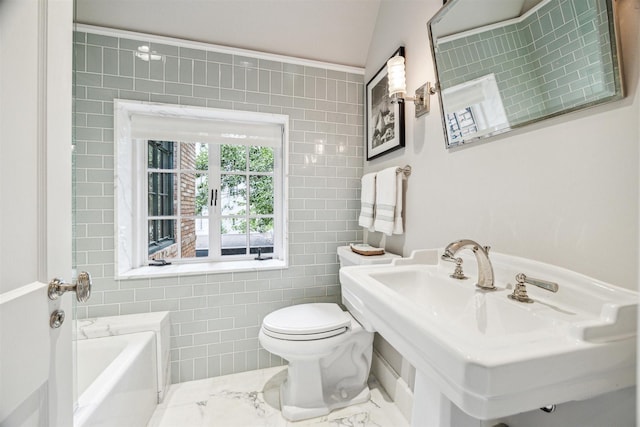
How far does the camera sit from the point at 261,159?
221 centimetres

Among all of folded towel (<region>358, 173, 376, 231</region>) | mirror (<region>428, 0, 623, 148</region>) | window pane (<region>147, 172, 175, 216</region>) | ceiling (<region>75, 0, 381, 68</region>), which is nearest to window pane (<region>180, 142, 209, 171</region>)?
window pane (<region>147, 172, 175, 216</region>)

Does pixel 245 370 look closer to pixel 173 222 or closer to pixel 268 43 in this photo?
pixel 173 222

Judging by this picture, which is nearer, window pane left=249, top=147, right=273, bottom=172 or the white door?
the white door

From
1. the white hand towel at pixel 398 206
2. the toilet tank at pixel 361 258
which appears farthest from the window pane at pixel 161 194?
the white hand towel at pixel 398 206

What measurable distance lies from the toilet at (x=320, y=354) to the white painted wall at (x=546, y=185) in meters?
0.51

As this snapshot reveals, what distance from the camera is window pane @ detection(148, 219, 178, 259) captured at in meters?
2.01

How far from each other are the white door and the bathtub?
52 centimetres

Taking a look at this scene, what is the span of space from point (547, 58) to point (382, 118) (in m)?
1.03

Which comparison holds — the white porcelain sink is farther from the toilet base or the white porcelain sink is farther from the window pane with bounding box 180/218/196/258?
the window pane with bounding box 180/218/196/258

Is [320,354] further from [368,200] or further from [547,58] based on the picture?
[547,58]

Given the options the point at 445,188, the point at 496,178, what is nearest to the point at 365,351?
the point at 445,188

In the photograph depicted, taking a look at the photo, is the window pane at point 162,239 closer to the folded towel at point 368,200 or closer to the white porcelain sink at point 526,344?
the folded towel at point 368,200

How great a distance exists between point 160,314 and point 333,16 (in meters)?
2.26

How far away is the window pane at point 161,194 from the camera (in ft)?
6.60
